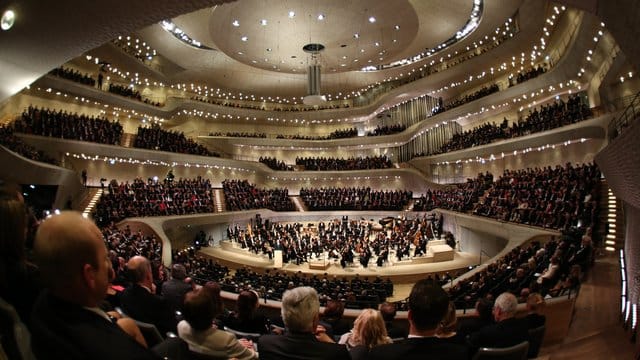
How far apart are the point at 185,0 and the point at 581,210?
507 inches

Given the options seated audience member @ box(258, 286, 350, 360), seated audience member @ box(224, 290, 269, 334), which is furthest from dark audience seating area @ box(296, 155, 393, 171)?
seated audience member @ box(258, 286, 350, 360)

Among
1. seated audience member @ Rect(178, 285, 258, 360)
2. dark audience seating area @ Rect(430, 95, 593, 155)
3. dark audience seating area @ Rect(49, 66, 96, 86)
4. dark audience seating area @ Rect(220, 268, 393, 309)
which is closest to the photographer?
seated audience member @ Rect(178, 285, 258, 360)

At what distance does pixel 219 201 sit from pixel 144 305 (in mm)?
23828

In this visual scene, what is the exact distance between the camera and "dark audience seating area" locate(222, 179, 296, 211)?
2605cm

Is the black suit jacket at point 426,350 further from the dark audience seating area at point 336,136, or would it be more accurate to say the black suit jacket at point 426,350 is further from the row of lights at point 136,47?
the dark audience seating area at point 336,136

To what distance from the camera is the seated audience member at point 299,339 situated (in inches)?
83.9

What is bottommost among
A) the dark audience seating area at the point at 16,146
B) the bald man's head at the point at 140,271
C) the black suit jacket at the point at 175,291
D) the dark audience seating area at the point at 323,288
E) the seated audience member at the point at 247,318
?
the dark audience seating area at the point at 323,288

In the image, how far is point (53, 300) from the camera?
1.30 m

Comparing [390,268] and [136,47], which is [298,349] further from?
[136,47]

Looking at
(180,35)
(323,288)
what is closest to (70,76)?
(180,35)

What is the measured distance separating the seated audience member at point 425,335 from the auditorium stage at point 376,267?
13.2 meters

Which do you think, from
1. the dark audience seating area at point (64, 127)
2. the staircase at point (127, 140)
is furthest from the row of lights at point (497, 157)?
the dark audience seating area at point (64, 127)

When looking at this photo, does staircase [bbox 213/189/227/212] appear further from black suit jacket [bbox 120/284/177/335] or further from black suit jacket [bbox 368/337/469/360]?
black suit jacket [bbox 368/337/469/360]

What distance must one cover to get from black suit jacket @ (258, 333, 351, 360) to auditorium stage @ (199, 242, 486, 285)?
13242 millimetres
